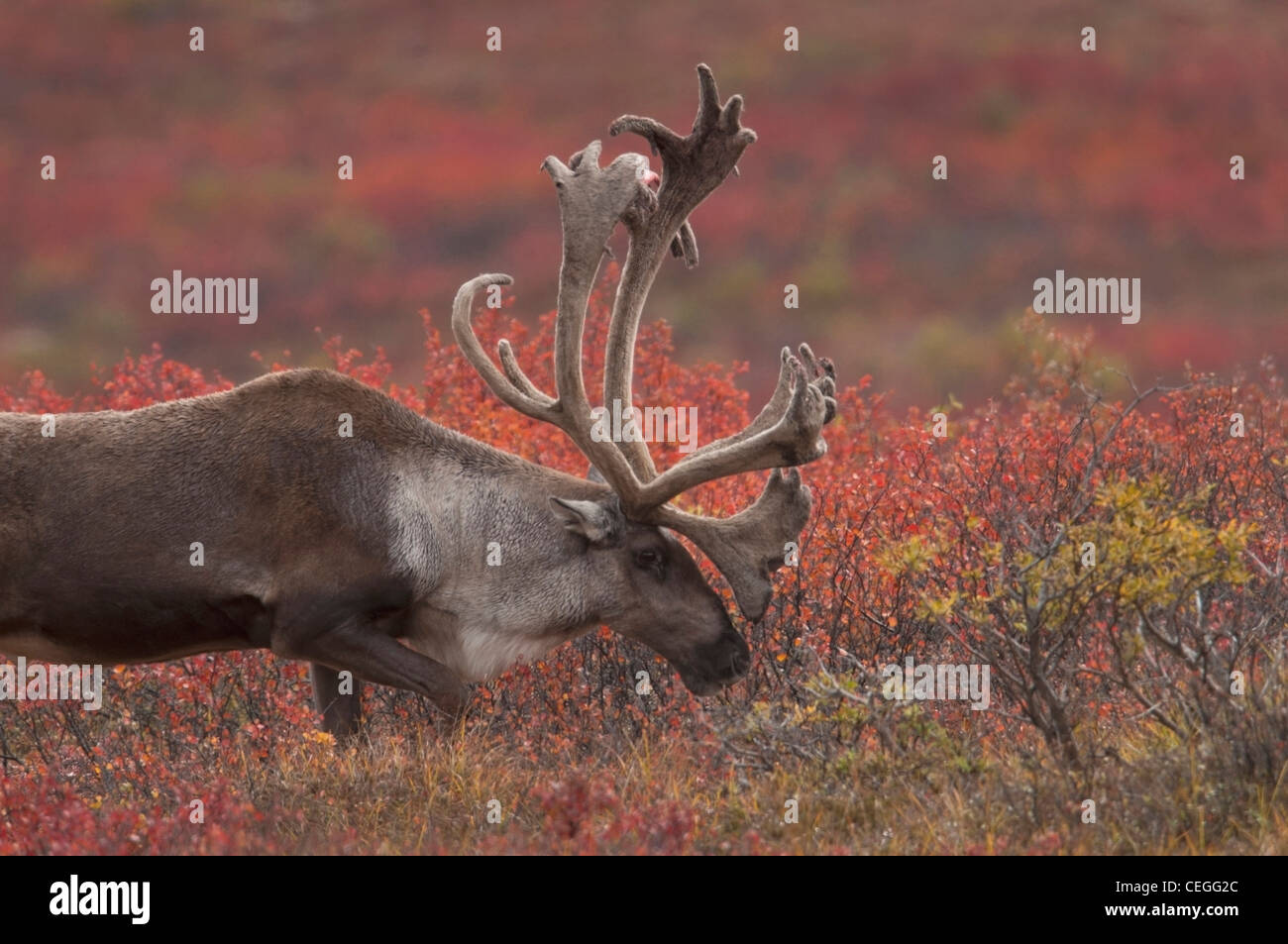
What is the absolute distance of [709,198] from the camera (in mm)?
35344

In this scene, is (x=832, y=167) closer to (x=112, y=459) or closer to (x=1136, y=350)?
(x=1136, y=350)

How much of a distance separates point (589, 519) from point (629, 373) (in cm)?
75

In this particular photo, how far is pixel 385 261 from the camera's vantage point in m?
Result: 32.7

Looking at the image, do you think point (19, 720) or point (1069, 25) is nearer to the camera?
point (19, 720)

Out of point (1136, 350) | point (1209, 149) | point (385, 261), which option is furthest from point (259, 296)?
point (1209, 149)

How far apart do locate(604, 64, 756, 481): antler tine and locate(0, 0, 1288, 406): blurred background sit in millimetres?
15982

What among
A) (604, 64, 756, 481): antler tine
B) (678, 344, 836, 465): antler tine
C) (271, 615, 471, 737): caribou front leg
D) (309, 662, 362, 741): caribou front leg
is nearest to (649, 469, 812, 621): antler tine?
(678, 344, 836, 465): antler tine

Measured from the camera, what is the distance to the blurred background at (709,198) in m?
30.0

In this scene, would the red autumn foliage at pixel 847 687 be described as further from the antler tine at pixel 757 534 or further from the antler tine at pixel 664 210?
the antler tine at pixel 664 210

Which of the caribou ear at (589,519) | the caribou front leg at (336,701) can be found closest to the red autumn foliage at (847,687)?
the caribou front leg at (336,701)

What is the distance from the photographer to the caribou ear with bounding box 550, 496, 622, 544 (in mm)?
7910

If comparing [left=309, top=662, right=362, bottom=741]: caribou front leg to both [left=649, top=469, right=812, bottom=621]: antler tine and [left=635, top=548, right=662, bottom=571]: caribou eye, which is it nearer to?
[left=635, top=548, right=662, bottom=571]: caribou eye

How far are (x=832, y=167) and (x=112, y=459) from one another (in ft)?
97.0

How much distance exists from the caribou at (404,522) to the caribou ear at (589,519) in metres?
0.01
